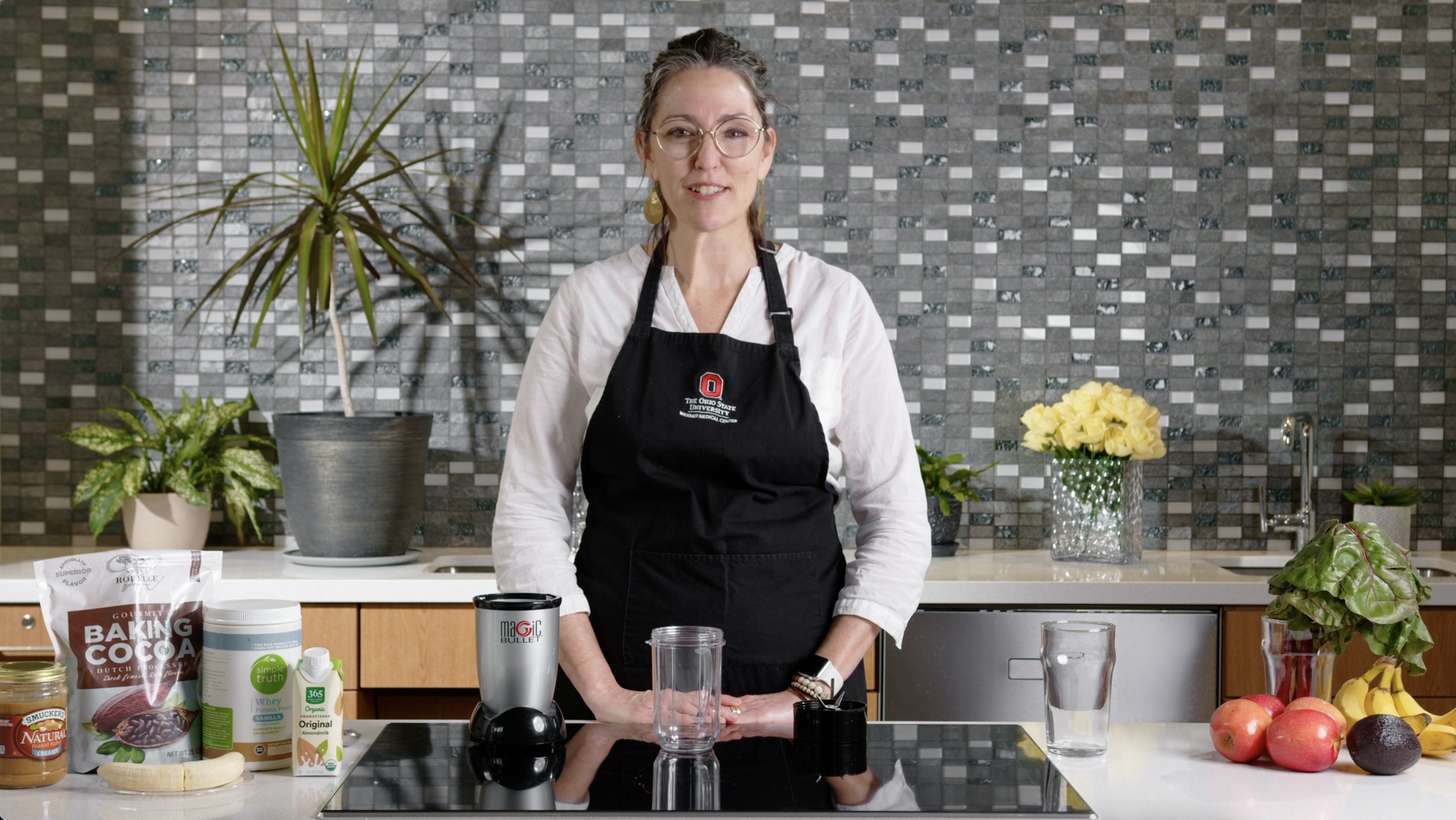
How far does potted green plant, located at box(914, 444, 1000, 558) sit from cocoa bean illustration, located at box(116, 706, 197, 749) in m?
1.83

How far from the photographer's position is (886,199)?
122 inches

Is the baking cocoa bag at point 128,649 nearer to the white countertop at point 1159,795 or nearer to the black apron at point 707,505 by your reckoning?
the white countertop at point 1159,795

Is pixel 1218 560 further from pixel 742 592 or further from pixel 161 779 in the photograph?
pixel 161 779

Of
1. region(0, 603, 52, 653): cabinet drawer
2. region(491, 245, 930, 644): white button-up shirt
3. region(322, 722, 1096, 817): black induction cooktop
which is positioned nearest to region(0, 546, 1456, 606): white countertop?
region(0, 603, 52, 653): cabinet drawer

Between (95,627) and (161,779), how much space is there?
172 millimetres

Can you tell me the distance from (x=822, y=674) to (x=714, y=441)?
13.6 inches

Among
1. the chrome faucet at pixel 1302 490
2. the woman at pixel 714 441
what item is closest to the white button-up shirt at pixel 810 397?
the woman at pixel 714 441

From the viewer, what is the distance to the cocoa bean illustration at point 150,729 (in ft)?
4.21

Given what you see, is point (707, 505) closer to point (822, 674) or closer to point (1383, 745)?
point (822, 674)

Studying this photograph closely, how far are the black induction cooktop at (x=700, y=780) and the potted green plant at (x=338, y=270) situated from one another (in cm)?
134

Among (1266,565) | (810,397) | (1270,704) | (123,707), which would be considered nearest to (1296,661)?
(1270,704)

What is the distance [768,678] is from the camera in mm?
1760

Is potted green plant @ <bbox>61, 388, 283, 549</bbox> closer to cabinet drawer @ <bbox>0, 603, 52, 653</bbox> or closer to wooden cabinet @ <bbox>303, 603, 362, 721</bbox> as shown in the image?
cabinet drawer @ <bbox>0, 603, 52, 653</bbox>

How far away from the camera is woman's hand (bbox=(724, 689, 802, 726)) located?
4.97 ft
